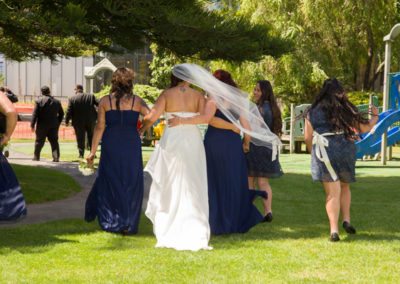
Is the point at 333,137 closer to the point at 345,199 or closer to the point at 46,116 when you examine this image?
the point at 345,199

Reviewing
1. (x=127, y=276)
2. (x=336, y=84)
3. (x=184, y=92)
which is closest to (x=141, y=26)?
(x=184, y=92)

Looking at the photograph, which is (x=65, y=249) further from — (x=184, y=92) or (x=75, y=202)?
(x=75, y=202)

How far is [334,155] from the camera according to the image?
25.7ft

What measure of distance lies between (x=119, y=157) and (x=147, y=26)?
1.95 m

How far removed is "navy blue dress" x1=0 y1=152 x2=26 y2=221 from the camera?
282 inches

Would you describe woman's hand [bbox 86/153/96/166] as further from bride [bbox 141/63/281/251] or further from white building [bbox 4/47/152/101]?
white building [bbox 4/47/152/101]

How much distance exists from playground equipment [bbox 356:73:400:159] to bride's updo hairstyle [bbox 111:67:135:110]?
10.5m

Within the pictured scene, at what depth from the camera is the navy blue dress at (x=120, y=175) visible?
8031 millimetres

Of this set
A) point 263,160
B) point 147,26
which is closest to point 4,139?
point 147,26

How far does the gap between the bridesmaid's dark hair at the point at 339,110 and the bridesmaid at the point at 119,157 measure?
2.00 meters

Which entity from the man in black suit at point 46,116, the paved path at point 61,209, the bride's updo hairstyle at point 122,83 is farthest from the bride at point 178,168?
the man in black suit at point 46,116

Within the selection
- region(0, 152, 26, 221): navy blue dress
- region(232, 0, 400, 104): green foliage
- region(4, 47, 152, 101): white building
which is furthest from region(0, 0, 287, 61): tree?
region(4, 47, 152, 101): white building

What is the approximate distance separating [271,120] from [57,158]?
347 inches

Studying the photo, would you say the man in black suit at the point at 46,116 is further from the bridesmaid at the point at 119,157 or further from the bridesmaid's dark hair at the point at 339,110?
the bridesmaid's dark hair at the point at 339,110
